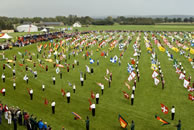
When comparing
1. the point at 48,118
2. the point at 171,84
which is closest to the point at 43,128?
the point at 48,118

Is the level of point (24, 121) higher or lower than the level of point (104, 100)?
higher

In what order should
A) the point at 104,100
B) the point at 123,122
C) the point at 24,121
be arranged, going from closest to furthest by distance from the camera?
1. the point at 24,121
2. the point at 123,122
3. the point at 104,100

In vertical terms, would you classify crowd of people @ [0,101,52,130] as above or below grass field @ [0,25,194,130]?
above

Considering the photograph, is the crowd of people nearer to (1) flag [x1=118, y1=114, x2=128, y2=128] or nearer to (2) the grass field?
(2) the grass field

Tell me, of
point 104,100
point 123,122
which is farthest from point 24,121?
point 104,100

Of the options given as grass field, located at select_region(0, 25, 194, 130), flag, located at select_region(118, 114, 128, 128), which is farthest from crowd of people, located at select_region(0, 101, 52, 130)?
flag, located at select_region(118, 114, 128, 128)

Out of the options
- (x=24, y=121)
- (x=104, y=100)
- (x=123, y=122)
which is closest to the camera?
(x=24, y=121)

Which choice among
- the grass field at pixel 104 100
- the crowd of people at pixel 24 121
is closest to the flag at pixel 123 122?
the grass field at pixel 104 100

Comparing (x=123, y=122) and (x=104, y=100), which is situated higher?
(x=123, y=122)

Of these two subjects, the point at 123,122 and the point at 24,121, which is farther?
the point at 123,122

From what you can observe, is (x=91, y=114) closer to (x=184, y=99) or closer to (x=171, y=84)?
(x=184, y=99)

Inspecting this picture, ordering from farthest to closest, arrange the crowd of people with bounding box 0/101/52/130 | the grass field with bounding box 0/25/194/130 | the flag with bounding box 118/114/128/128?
the grass field with bounding box 0/25/194/130
the flag with bounding box 118/114/128/128
the crowd of people with bounding box 0/101/52/130

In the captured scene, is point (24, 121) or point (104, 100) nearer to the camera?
point (24, 121)

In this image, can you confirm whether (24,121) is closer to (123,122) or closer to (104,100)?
(123,122)
